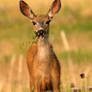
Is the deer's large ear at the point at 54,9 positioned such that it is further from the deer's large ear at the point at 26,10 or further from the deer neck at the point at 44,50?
the deer neck at the point at 44,50

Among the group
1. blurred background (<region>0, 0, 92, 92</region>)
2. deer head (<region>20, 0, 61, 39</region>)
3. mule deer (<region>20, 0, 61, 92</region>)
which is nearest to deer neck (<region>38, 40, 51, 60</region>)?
mule deer (<region>20, 0, 61, 92</region>)

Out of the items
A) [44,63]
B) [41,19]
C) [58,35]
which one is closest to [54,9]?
[41,19]

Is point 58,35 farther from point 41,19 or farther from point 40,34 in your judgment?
point 40,34

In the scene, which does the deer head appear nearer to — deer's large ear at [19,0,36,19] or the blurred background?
deer's large ear at [19,0,36,19]

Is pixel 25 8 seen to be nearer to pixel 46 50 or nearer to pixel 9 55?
pixel 46 50

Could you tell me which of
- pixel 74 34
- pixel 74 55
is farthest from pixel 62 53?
pixel 74 34

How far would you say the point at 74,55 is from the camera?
730 inches

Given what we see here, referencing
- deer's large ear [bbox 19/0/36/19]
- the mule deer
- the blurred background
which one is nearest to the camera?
the mule deer

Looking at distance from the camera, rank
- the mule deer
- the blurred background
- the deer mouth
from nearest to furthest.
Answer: the deer mouth → the mule deer → the blurred background

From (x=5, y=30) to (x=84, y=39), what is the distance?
19.5 feet

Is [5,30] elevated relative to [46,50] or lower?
elevated

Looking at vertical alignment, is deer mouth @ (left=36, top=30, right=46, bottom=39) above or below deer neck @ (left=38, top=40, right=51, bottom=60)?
above

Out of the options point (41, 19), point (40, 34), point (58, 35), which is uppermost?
point (58, 35)

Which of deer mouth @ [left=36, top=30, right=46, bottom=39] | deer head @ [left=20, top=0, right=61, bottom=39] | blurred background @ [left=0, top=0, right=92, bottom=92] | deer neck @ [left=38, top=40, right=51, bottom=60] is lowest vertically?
deer neck @ [left=38, top=40, right=51, bottom=60]
